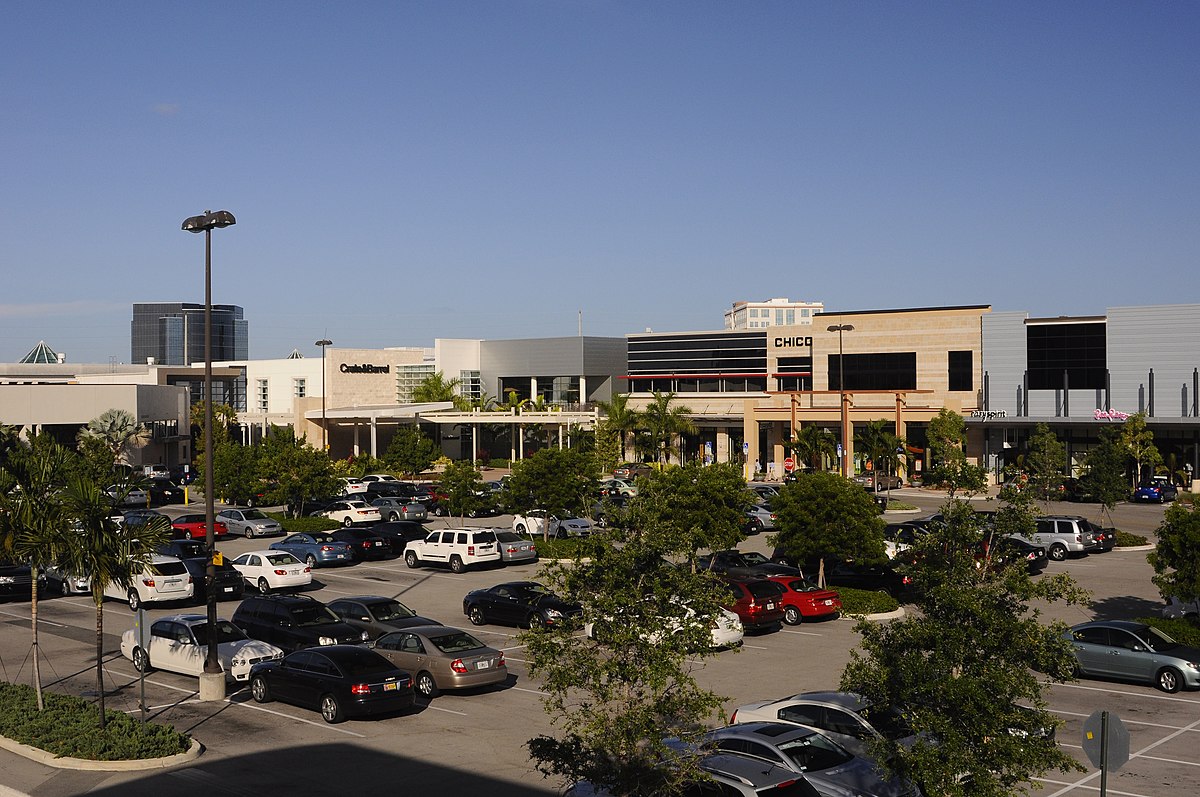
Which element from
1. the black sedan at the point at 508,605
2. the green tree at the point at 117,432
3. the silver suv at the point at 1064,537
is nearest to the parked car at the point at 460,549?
the black sedan at the point at 508,605

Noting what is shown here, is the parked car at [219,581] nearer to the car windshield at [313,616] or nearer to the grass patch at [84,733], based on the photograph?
the car windshield at [313,616]

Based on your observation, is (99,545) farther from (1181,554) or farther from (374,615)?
(1181,554)

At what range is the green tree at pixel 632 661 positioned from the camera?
42.0ft

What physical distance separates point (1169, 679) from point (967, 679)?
1363 cm

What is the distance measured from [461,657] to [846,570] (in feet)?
55.7

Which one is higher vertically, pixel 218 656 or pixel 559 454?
pixel 559 454

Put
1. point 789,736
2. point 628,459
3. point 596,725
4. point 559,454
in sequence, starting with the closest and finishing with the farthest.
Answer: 1. point 596,725
2. point 789,736
3. point 559,454
4. point 628,459

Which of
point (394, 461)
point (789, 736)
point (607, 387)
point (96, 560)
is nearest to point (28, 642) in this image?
point (96, 560)

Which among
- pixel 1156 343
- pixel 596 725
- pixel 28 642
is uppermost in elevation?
pixel 1156 343

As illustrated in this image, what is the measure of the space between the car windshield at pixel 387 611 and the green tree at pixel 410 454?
5350 centimetres

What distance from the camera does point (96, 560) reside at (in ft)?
63.0

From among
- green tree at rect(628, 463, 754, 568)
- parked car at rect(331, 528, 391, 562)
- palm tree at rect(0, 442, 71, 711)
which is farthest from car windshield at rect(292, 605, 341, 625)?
parked car at rect(331, 528, 391, 562)

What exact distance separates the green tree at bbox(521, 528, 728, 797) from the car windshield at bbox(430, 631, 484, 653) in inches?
383

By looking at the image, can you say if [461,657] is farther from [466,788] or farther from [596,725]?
[596,725]
